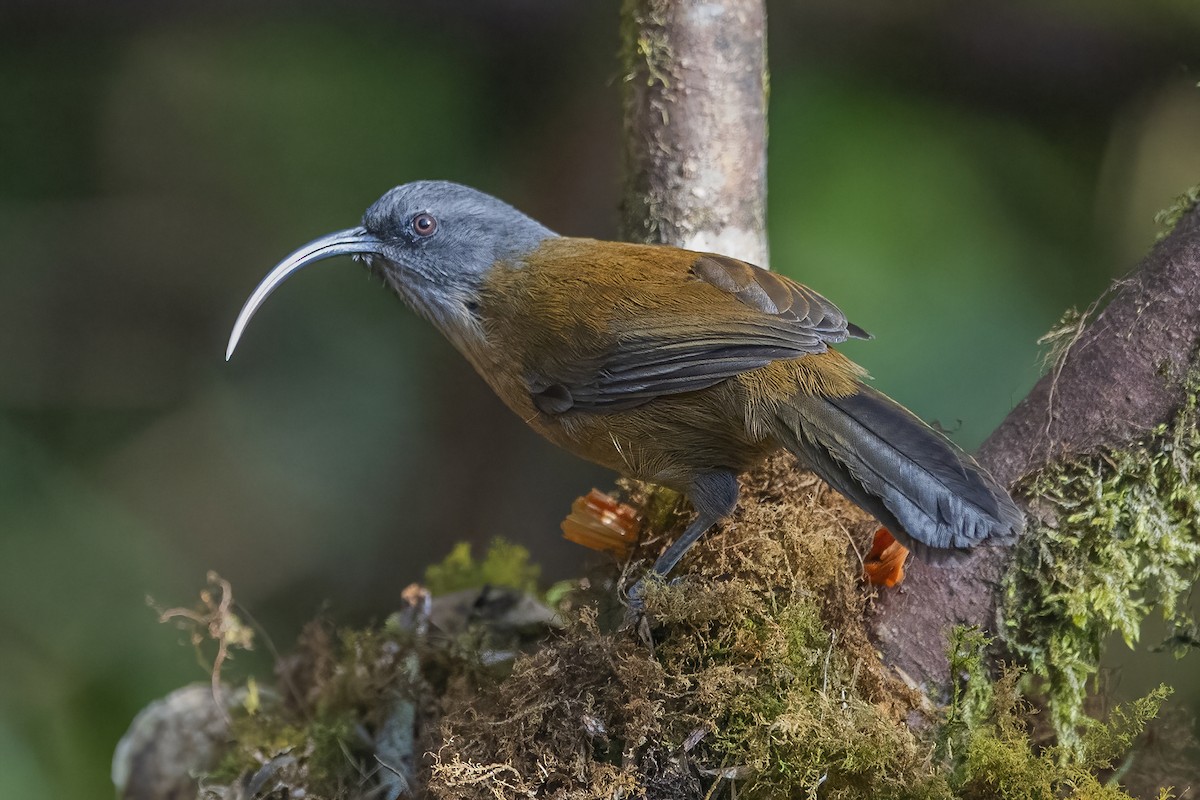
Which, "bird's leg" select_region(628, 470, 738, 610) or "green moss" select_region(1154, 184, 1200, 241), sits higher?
"green moss" select_region(1154, 184, 1200, 241)

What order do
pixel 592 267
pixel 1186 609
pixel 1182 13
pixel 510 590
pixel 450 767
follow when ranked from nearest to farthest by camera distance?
pixel 450 767
pixel 1186 609
pixel 592 267
pixel 510 590
pixel 1182 13

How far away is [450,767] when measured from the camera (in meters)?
1.89

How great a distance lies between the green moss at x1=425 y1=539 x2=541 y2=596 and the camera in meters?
3.19

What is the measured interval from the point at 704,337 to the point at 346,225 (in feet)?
8.81

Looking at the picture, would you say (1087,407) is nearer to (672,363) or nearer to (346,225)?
(672,363)

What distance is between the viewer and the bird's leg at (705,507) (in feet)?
7.76

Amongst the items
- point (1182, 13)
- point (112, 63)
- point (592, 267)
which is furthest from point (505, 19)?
point (1182, 13)

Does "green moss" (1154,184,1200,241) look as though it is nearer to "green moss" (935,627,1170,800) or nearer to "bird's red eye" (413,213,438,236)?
"green moss" (935,627,1170,800)

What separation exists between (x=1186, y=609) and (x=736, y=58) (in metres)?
1.88

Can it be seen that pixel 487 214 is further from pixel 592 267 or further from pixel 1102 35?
pixel 1102 35

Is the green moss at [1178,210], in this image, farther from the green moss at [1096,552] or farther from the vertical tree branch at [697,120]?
the vertical tree branch at [697,120]

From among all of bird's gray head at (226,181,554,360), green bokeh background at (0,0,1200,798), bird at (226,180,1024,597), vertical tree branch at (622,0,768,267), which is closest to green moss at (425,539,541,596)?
bird at (226,180,1024,597)

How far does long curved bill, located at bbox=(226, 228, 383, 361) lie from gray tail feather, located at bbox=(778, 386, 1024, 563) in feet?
4.62

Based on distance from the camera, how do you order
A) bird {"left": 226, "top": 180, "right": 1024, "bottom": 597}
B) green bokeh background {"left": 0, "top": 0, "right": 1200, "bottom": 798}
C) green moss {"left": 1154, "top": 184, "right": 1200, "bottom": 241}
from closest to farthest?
bird {"left": 226, "top": 180, "right": 1024, "bottom": 597}, green moss {"left": 1154, "top": 184, "right": 1200, "bottom": 241}, green bokeh background {"left": 0, "top": 0, "right": 1200, "bottom": 798}
